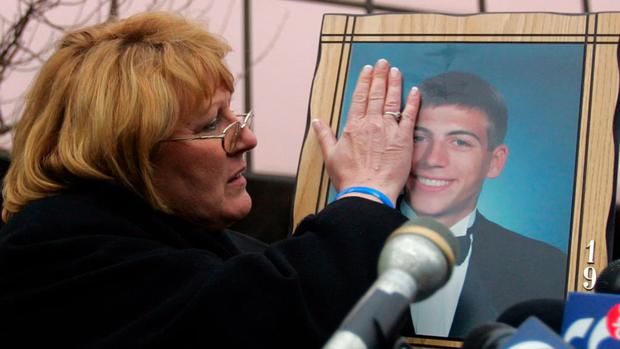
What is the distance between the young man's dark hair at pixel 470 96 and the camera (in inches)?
87.9

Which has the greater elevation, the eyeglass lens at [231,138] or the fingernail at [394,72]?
the fingernail at [394,72]

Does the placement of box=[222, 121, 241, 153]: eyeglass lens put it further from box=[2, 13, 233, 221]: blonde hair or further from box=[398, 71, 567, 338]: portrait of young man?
box=[398, 71, 567, 338]: portrait of young man

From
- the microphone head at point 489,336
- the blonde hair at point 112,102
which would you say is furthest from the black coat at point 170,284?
the microphone head at point 489,336

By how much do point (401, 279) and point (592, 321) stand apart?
11.1 inches

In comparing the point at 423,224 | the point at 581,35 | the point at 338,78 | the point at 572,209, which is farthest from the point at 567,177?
the point at 423,224

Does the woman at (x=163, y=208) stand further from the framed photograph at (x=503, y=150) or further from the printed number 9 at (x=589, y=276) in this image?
the printed number 9 at (x=589, y=276)

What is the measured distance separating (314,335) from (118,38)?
796 mm

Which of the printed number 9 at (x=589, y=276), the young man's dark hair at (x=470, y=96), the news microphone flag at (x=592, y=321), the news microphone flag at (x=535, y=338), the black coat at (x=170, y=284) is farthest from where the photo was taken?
the young man's dark hair at (x=470, y=96)

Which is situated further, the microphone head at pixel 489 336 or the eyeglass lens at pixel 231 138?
the eyeglass lens at pixel 231 138

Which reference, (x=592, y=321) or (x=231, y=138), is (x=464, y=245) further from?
(x=592, y=321)

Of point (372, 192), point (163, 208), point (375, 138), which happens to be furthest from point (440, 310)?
point (163, 208)

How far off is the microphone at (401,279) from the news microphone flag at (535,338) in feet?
0.37

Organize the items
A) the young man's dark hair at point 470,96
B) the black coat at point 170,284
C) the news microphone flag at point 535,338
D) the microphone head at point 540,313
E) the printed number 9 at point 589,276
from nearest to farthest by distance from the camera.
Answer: the news microphone flag at point 535,338 < the microphone head at point 540,313 < the black coat at point 170,284 < the printed number 9 at point 589,276 < the young man's dark hair at point 470,96

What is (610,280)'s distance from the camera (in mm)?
1669
